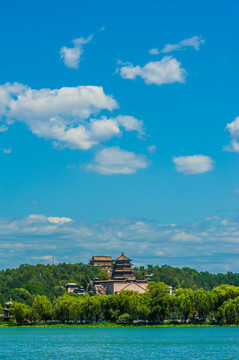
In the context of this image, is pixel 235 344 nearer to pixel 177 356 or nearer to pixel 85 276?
pixel 177 356

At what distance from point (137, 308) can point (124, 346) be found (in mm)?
30104

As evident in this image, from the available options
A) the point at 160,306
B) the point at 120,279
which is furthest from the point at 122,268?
the point at 160,306

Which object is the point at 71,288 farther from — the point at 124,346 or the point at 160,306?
the point at 124,346

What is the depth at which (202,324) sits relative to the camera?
85438 mm

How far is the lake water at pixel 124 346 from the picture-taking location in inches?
1895

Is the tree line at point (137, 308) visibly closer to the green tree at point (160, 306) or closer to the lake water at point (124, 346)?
the green tree at point (160, 306)

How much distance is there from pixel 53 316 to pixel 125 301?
11.6 m

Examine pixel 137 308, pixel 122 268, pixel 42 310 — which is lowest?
pixel 42 310

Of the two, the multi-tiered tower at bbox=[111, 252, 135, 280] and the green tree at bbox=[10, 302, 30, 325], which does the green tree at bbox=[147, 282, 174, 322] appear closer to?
the green tree at bbox=[10, 302, 30, 325]

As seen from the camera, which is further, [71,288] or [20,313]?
[71,288]

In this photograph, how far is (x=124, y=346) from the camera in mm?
55250

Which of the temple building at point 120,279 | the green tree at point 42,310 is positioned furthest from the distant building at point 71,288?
the green tree at point 42,310

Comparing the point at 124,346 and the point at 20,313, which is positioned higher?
the point at 20,313

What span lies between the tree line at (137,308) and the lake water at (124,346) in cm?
1398
